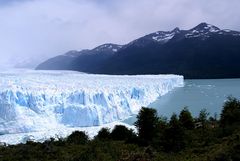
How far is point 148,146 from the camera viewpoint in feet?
33.4

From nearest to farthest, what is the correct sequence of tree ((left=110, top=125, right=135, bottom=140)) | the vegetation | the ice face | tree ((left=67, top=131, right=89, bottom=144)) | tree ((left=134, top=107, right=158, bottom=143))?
the vegetation
tree ((left=67, top=131, right=89, bottom=144))
tree ((left=134, top=107, right=158, bottom=143))
tree ((left=110, top=125, right=135, bottom=140))
the ice face

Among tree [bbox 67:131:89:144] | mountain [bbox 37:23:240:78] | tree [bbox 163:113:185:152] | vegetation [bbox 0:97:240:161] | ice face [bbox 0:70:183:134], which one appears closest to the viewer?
vegetation [bbox 0:97:240:161]

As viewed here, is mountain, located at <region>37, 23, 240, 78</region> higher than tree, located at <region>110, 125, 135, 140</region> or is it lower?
higher

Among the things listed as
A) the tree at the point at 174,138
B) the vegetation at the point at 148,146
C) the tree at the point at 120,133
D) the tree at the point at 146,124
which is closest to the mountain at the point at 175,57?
the tree at the point at 120,133

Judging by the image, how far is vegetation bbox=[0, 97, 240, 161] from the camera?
8.57 metres

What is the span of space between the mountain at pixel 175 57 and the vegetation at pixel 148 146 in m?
60.9

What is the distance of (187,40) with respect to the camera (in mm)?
92250

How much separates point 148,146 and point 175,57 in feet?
250

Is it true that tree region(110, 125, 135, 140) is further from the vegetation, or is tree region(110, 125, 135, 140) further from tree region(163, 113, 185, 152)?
tree region(163, 113, 185, 152)

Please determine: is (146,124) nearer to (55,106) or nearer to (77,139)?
(77,139)

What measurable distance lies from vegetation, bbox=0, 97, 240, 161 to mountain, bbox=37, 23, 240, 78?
200 ft

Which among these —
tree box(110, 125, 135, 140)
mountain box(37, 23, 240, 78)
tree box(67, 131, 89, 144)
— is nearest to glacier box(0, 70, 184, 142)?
tree box(67, 131, 89, 144)

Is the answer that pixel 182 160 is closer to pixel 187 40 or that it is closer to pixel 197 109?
pixel 197 109

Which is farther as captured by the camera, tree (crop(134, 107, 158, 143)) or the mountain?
the mountain
